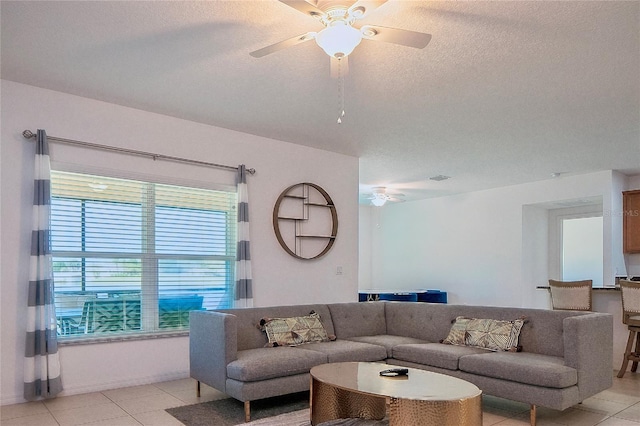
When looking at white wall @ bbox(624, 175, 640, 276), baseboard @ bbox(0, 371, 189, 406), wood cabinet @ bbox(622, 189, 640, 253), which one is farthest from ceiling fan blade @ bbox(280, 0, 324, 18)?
wood cabinet @ bbox(622, 189, 640, 253)

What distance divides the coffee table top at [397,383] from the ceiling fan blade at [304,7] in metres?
2.11

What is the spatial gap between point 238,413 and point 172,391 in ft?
3.20

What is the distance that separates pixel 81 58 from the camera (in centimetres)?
366

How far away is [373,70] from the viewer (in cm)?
383

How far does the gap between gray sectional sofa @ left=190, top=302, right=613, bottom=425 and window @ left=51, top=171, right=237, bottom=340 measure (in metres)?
0.87

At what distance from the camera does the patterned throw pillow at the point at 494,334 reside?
4129mm

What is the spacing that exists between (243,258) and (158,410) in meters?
1.91

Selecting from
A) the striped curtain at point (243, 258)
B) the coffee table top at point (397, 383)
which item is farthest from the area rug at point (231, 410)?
the striped curtain at point (243, 258)

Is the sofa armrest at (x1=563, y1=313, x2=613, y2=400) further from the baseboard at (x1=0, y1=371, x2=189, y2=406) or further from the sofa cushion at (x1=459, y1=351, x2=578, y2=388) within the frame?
the baseboard at (x1=0, y1=371, x2=189, y2=406)

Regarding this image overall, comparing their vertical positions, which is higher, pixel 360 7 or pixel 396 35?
pixel 360 7

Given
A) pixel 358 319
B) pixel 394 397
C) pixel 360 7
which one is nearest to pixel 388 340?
pixel 358 319

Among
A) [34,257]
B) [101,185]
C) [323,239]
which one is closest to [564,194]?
[323,239]

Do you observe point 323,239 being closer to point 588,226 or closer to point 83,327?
point 83,327

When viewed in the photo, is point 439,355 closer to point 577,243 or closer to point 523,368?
point 523,368
